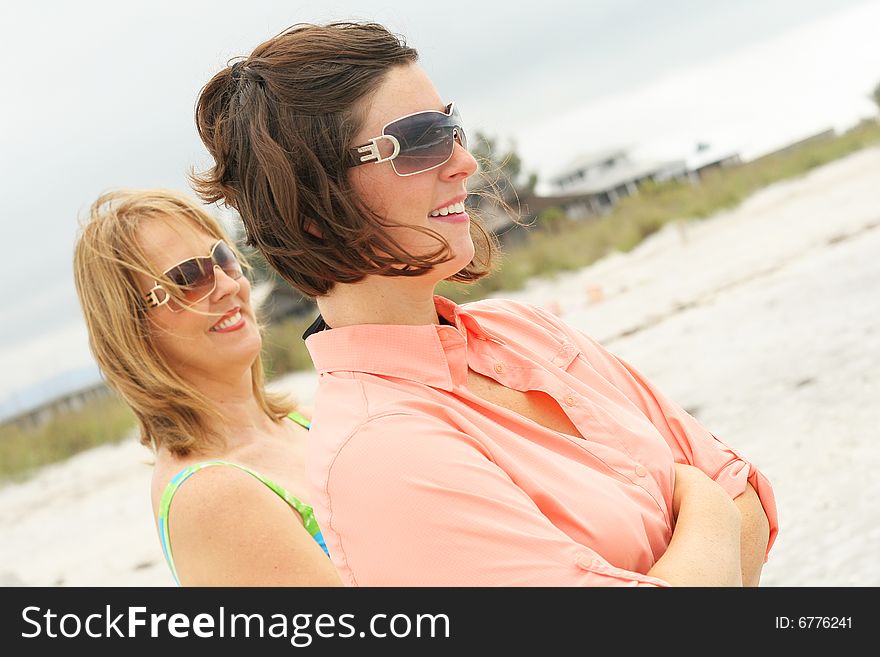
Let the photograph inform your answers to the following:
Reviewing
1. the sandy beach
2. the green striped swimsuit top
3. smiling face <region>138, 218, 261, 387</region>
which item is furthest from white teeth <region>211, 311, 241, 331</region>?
the sandy beach

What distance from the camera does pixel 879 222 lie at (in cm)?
1476

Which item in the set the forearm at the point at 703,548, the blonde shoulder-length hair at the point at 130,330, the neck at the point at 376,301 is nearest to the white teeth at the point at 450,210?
the neck at the point at 376,301

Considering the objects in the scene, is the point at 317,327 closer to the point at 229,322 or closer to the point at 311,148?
the point at 311,148

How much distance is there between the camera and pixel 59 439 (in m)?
16.0

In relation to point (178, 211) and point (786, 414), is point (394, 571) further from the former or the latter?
point (786, 414)

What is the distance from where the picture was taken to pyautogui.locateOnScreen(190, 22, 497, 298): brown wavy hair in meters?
1.63

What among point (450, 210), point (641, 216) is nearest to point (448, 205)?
point (450, 210)

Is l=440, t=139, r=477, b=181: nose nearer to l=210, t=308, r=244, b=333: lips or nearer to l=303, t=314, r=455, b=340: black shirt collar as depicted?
l=303, t=314, r=455, b=340: black shirt collar

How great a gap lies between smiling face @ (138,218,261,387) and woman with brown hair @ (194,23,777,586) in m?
1.20

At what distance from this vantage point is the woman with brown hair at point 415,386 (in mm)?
1466
